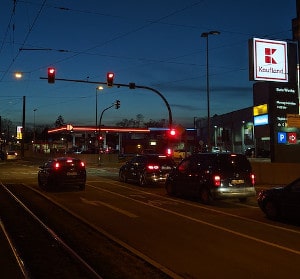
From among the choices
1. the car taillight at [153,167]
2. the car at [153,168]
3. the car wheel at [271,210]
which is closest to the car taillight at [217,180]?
the car wheel at [271,210]

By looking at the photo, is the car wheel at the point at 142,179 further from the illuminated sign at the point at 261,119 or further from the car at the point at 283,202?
the illuminated sign at the point at 261,119

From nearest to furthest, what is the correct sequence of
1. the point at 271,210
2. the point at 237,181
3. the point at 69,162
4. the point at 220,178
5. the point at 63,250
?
the point at 63,250 → the point at 271,210 → the point at 220,178 → the point at 237,181 → the point at 69,162

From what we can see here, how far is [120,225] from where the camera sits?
12008mm

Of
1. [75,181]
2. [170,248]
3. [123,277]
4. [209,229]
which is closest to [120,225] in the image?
[209,229]

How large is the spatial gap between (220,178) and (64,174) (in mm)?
8088

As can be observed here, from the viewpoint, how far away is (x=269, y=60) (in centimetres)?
3209

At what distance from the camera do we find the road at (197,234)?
25.6 ft

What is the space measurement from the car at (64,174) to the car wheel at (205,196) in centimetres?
681

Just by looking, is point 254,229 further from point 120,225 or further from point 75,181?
point 75,181

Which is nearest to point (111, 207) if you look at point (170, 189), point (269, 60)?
point (170, 189)

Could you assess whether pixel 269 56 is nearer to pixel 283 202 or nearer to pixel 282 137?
pixel 282 137

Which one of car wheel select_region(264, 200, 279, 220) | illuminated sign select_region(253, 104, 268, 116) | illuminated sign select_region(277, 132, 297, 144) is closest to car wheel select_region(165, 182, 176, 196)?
car wheel select_region(264, 200, 279, 220)

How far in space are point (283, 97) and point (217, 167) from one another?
1498 cm

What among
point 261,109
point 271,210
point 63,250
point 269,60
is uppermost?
point 269,60
